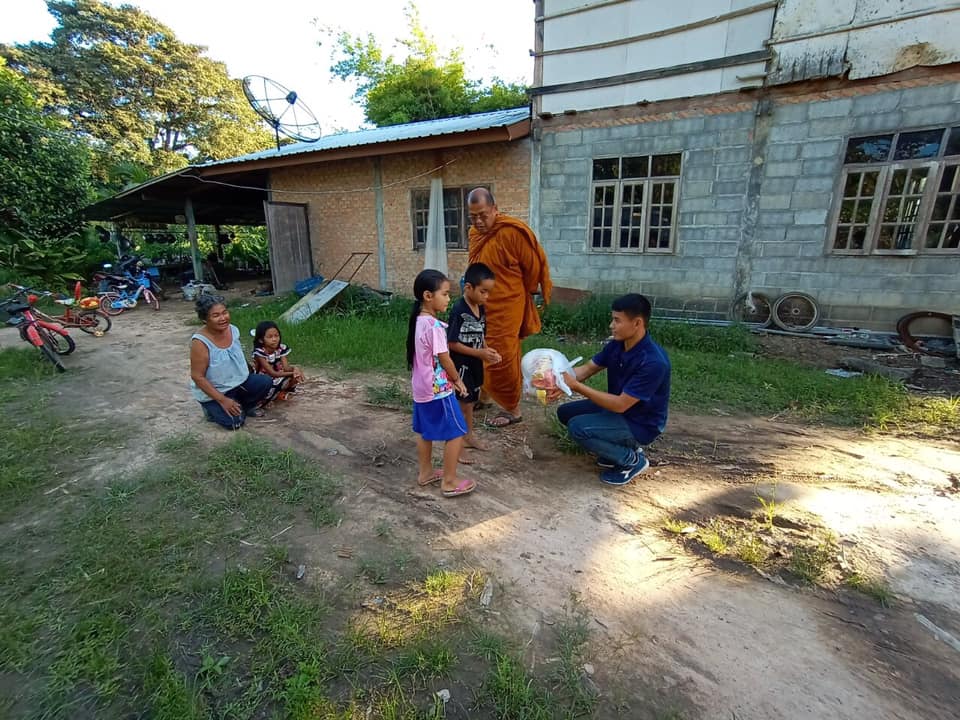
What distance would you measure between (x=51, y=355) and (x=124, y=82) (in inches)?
866

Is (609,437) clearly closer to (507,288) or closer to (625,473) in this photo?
(625,473)

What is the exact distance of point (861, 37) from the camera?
5617mm

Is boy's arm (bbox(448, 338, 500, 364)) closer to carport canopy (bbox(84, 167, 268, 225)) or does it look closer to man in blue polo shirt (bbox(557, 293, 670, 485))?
man in blue polo shirt (bbox(557, 293, 670, 485))

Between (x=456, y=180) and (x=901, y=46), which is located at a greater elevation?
(x=901, y=46)

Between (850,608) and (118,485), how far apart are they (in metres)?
3.72

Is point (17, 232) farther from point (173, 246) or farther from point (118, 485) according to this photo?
point (118, 485)

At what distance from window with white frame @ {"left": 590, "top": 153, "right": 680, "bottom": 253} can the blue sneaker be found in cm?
520

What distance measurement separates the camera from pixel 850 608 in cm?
185

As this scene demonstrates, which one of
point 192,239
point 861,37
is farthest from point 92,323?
point 861,37

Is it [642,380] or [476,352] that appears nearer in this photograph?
[642,380]

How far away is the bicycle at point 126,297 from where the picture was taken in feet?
29.4

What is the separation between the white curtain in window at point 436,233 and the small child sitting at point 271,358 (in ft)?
16.7

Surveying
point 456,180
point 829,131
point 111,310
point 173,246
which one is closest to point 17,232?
point 111,310

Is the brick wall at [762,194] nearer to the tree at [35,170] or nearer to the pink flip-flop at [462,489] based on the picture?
the pink flip-flop at [462,489]
